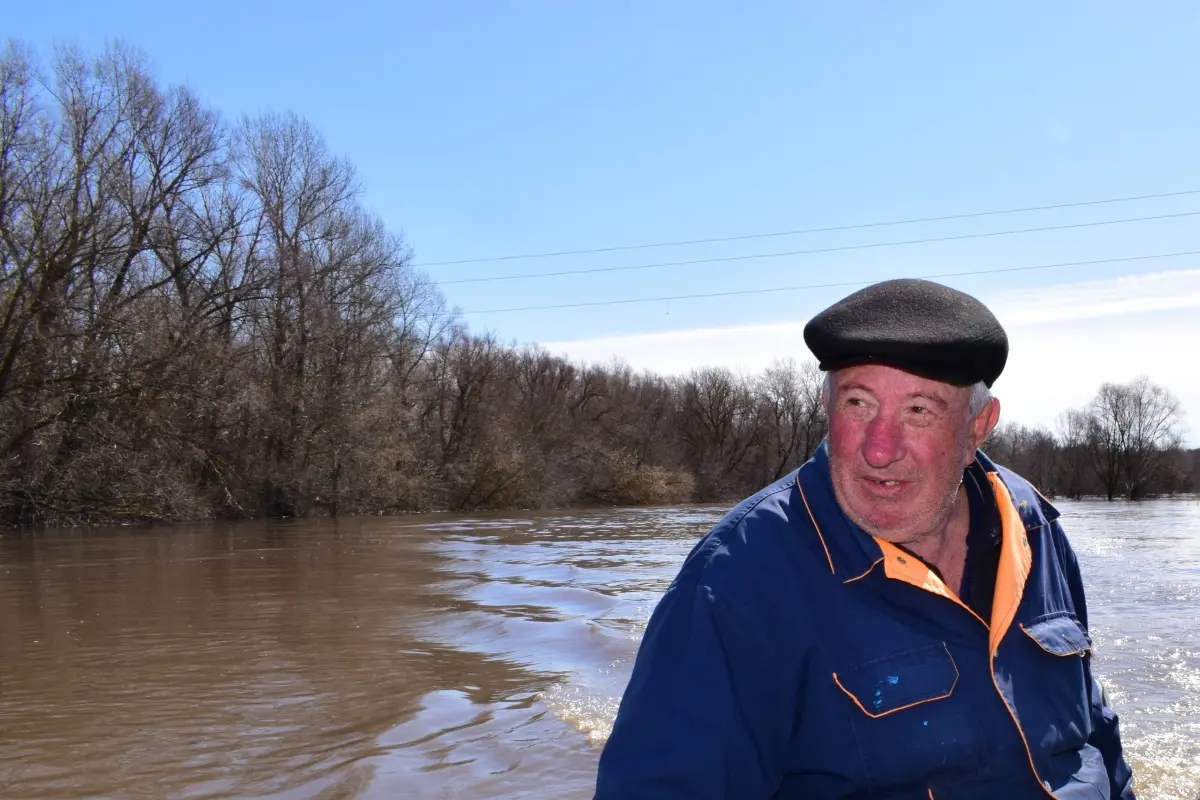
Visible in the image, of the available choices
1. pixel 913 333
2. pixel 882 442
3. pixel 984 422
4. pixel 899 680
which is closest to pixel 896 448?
pixel 882 442

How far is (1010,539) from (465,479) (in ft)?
133

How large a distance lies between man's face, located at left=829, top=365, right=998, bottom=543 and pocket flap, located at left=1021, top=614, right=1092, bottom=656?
11.4 inches

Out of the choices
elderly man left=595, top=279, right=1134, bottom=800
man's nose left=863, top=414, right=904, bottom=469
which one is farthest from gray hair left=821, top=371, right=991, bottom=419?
man's nose left=863, top=414, right=904, bottom=469

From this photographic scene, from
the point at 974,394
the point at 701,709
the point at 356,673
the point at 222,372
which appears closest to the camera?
the point at 701,709

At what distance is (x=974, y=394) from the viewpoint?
2.25 m

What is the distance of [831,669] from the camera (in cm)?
184

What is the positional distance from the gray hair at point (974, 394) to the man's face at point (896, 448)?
0.7 inches

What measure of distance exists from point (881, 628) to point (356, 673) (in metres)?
5.74

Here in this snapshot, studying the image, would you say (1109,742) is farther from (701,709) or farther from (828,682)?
(701,709)

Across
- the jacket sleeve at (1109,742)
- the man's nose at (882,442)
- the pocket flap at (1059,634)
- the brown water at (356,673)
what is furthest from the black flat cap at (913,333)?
the brown water at (356,673)

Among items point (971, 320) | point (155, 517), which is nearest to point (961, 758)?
point (971, 320)

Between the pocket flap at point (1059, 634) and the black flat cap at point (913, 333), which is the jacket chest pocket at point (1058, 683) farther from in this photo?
the black flat cap at point (913, 333)

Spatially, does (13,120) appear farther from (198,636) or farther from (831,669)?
(831,669)

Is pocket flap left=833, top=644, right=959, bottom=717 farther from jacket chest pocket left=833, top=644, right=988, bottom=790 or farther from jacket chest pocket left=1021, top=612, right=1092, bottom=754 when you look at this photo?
jacket chest pocket left=1021, top=612, right=1092, bottom=754
